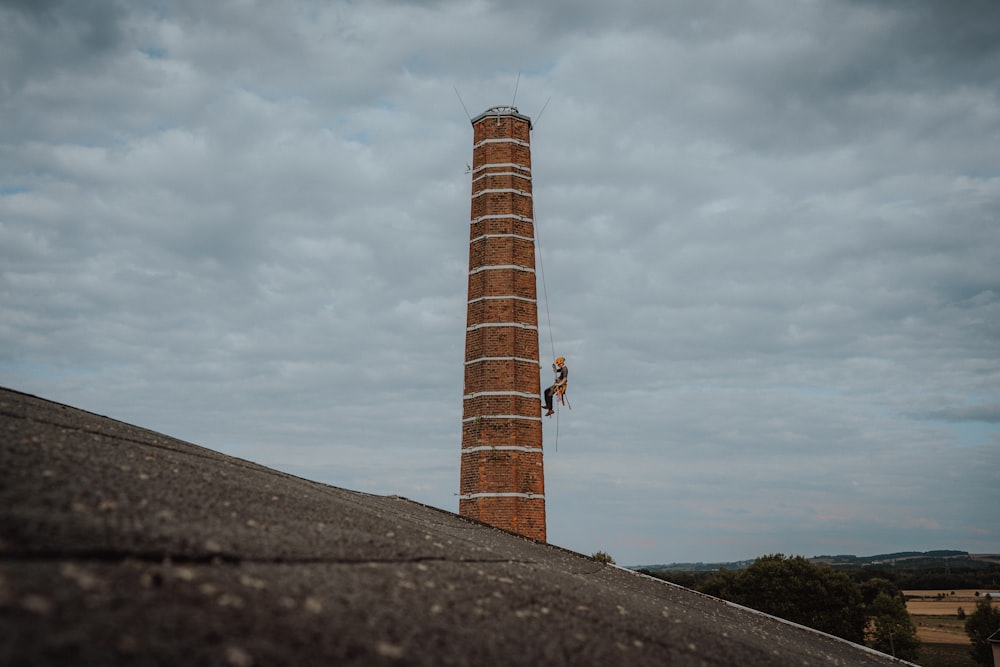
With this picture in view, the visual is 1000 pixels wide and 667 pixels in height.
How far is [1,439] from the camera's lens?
261 inches

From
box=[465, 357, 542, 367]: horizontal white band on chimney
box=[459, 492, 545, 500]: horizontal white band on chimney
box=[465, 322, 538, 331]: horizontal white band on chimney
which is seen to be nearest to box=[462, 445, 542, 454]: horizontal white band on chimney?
box=[459, 492, 545, 500]: horizontal white band on chimney

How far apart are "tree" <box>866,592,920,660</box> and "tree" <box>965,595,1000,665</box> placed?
4818 millimetres

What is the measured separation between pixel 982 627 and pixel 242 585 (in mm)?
77885

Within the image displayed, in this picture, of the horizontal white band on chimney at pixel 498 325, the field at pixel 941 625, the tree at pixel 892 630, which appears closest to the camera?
the horizontal white band on chimney at pixel 498 325

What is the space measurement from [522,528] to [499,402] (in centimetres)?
386

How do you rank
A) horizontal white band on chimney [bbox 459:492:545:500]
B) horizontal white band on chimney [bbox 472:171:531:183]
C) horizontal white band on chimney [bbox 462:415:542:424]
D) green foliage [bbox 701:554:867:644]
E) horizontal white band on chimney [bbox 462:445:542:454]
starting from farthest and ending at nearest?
1. green foliage [bbox 701:554:867:644]
2. horizontal white band on chimney [bbox 472:171:531:183]
3. horizontal white band on chimney [bbox 462:415:542:424]
4. horizontal white band on chimney [bbox 462:445:542:454]
5. horizontal white band on chimney [bbox 459:492:545:500]

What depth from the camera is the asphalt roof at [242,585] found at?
12.7 ft

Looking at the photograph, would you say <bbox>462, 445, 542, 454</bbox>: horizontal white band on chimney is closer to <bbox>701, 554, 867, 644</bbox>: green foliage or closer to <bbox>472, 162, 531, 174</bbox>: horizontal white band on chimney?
<bbox>472, 162, 531, 174</bbox>: horizontal white band on chimney

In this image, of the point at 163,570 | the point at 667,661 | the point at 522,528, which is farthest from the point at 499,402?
the point at 163,570

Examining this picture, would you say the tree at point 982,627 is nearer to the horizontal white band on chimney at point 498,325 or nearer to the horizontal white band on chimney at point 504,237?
the horizontal white band on chimney at point 498,325

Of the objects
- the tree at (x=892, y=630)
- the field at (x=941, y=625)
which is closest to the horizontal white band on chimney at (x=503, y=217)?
the tree at (x=892, y=630)

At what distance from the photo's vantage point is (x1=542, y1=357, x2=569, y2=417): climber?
23719 mm

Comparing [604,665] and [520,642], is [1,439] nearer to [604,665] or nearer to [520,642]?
[520,642]

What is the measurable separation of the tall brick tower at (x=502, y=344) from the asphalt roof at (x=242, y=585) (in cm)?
1332
